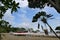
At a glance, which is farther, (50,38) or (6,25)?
(50,38)

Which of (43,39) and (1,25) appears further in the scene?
(43,39)

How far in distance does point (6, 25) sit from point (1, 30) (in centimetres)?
22

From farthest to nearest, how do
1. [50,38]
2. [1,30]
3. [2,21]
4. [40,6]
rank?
[50,38], [40,6], [2,21], [1,30]

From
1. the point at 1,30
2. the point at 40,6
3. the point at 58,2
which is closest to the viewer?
the point at 1,30

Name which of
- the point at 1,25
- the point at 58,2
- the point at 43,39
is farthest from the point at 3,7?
the point at 43,39

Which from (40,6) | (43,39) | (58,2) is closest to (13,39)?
(43,39)

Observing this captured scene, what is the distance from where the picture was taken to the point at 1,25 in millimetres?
4227

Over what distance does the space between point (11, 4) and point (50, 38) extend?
22992 millimetres

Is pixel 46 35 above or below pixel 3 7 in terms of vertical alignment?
below

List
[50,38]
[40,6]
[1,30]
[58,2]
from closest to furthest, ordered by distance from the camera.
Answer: [1,30]
[58,2]
[40,6]
[50,38]

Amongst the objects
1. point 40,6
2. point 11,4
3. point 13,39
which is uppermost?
point 11,4

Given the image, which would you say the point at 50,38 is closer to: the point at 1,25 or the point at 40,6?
the point at 40,6

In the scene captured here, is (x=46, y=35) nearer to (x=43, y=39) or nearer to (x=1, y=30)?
(x=43, y=39)

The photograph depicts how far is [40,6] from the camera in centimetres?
1257
